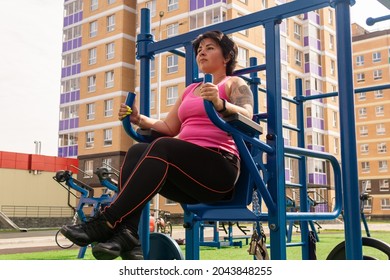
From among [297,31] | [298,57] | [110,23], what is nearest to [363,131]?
[298,57]

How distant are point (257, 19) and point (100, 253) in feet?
2.46

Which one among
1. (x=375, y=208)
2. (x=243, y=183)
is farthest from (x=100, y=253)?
(x=375, y=208)

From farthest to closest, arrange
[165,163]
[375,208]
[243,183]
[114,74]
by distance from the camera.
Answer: [375,208] < [114,74] < [243,183] < [165,163]

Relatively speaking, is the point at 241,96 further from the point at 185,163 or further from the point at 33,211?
the point at 33,211

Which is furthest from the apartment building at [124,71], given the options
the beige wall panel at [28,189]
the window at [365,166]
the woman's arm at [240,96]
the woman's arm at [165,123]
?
the woman's arm at [240,96]

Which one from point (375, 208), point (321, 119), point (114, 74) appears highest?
point (114, 74)

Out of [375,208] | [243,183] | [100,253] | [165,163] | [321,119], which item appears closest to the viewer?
[100,253]

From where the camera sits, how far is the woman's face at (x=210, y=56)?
55.3 inches

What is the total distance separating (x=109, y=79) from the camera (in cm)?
1546

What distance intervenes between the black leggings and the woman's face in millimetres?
309

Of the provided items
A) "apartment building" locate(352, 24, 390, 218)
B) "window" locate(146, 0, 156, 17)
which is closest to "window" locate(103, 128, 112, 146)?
"window" locate(146, 0, 156, 17)
